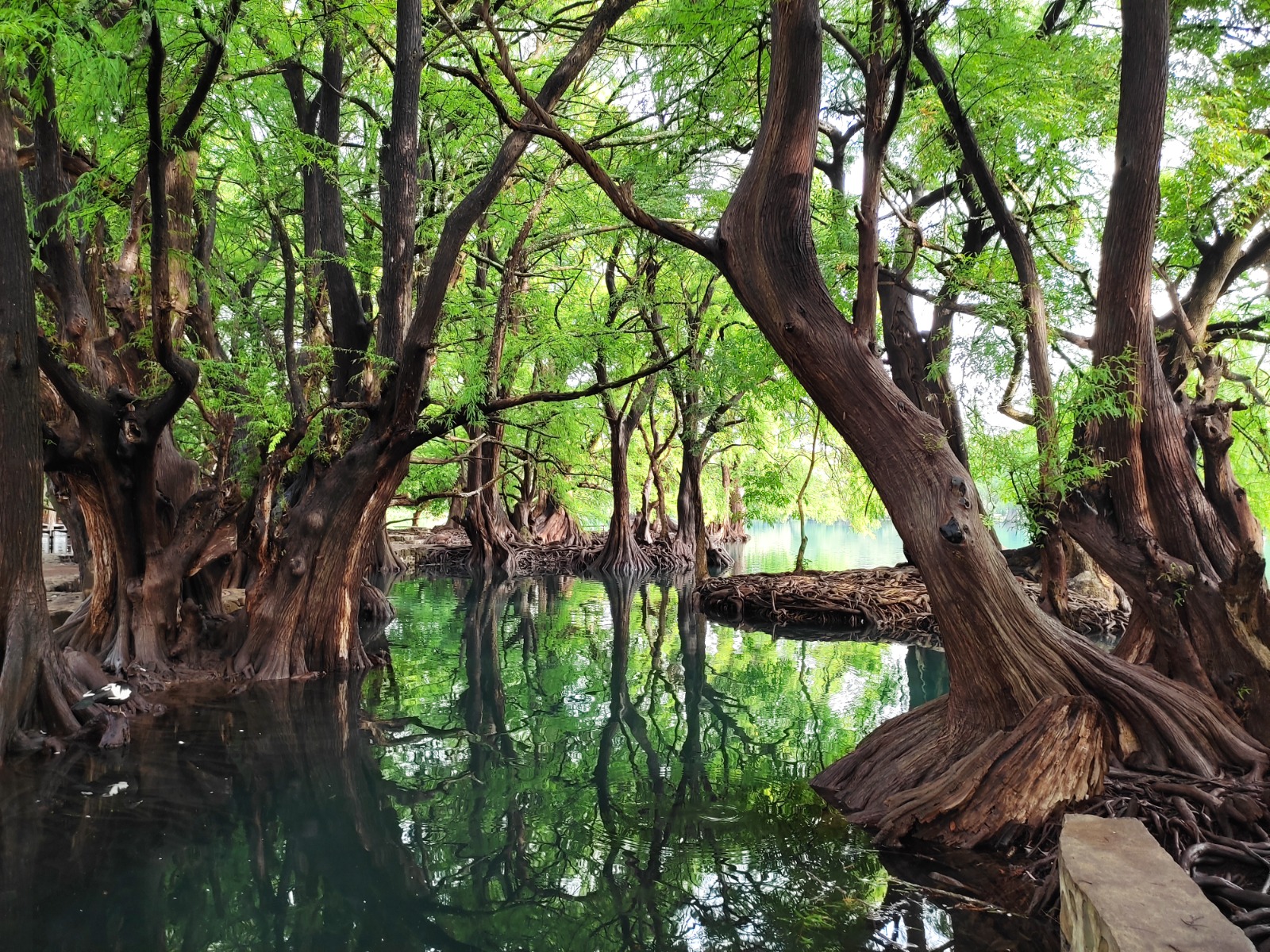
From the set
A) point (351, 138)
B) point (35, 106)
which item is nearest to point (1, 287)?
point (35, 106)

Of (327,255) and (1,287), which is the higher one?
(327,255)

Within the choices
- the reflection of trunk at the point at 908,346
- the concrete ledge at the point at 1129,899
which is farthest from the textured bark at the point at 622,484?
the concrete ledge at the point at 1129,899

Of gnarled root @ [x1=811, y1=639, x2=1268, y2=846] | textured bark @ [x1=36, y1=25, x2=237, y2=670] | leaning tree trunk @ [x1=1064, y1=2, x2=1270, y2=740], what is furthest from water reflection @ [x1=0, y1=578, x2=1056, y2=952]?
leaning tree trunk @ [x1=1064, y1=2, x2=1270, y2=740]

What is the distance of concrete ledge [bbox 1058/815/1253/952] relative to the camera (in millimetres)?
2236

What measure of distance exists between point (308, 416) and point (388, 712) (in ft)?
8.45

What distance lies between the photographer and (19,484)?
519 centimetres

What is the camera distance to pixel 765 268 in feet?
14.9

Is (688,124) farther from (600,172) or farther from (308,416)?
(308,416)

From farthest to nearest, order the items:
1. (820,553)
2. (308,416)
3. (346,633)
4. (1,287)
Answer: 1. (820,553)
2. (346,633)
3. (308,416)
4. (1,287)

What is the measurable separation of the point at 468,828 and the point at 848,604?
27.1 ft

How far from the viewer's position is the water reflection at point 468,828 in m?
3.26

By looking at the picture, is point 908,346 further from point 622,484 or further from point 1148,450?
point 622,484

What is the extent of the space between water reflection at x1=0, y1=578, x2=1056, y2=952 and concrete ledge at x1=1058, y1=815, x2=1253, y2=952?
47 centimetres

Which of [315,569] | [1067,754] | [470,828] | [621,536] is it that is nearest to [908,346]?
[1067,754]
